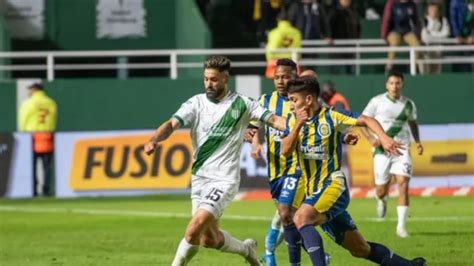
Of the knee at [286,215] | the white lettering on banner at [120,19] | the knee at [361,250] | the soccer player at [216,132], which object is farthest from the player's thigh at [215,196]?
the white lettering on banner at [120,19]

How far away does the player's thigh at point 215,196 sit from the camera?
15320 millimetres

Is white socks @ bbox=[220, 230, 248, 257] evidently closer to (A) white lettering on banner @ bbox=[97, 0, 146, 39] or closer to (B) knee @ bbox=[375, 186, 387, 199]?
(B) knee @ bbox=[375, 186, 387, 199]

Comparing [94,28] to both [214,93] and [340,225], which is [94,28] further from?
[340,225]

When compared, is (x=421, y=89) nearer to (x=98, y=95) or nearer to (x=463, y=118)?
(x=463, y=118)

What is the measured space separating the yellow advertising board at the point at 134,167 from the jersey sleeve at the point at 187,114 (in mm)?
15241

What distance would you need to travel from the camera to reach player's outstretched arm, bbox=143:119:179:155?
47.3 feet

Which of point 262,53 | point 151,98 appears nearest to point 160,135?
point 151,98

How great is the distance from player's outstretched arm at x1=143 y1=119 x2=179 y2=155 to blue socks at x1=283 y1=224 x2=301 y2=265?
1.69 m

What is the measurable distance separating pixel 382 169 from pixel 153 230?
3.45m

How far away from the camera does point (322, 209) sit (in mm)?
14922

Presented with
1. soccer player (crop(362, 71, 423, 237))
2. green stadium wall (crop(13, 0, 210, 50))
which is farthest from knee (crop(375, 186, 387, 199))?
green stadium wall (crop(13, 0, 210, 50))

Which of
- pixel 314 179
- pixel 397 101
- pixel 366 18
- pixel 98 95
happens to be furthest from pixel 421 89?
pixel 314 179

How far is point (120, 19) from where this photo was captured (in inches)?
1414

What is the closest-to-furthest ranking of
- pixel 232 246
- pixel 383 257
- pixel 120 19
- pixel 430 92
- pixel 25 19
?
pixel 383 257 → pixel 232 246 → pixel 430 92 → pixel 25 19 → pixel 120 19
